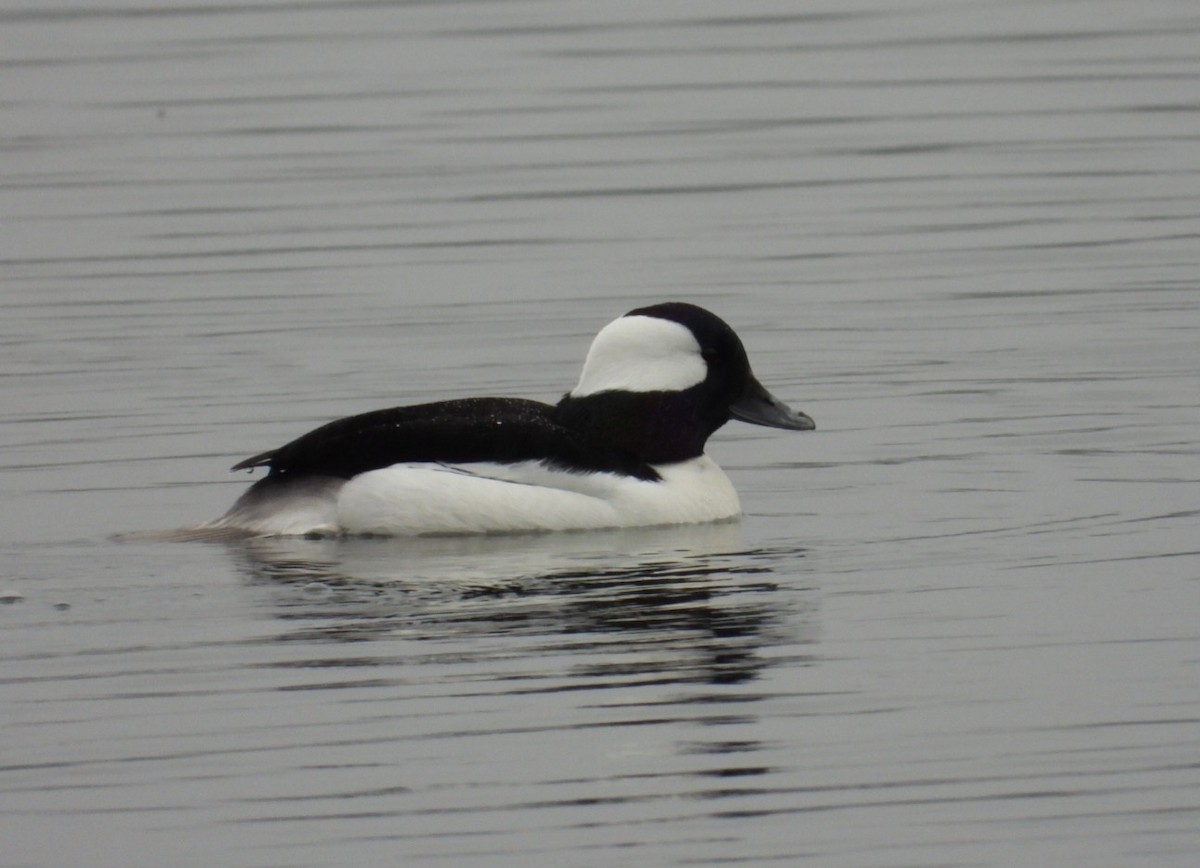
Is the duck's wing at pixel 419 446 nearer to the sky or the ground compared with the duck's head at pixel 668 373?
nearer to the ground

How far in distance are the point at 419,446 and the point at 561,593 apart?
1.53 m

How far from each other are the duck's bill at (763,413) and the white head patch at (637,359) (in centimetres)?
32

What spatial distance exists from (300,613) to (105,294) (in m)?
8.03

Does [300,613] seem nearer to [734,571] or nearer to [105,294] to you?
[734,571]

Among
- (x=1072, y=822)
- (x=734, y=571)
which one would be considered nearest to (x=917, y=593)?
(x=734, y=571)

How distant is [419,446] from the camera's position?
37.6ft

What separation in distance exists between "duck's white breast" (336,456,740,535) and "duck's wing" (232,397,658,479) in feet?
0.14

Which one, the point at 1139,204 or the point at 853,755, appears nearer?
the point at 853,755

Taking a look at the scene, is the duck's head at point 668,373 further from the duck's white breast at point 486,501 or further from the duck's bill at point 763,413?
the duck's white breast at point 486,501

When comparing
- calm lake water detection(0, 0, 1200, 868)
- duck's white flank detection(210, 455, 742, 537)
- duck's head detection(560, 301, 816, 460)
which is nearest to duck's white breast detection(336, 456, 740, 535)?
duck's white flank detection(210, 455, 742, 537)

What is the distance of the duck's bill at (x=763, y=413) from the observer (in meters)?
12.1

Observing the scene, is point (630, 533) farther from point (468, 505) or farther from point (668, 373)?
point (668, 373)

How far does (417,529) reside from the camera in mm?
11438

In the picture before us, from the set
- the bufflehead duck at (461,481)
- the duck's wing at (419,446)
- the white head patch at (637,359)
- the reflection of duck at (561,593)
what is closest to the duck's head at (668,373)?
the white head patch at (637,359)
